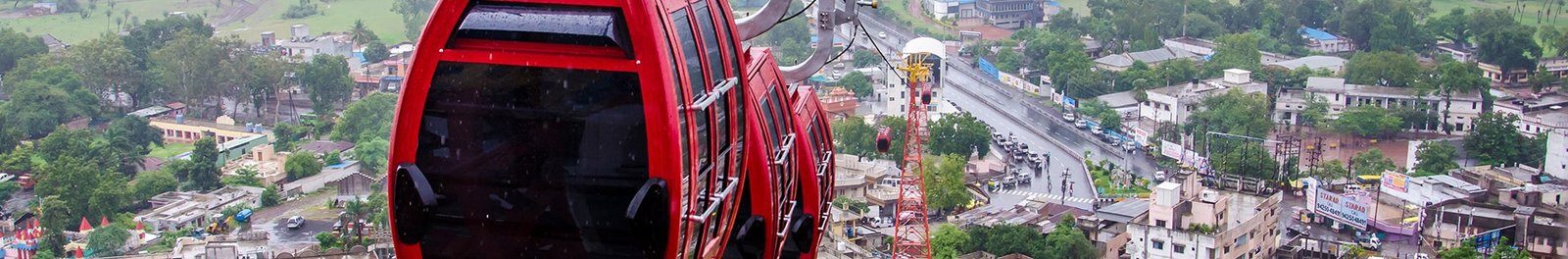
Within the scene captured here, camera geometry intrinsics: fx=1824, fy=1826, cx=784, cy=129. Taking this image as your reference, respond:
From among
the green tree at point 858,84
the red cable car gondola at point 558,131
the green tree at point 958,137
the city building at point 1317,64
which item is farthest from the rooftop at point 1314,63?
the red cable car gondola at point 558,131

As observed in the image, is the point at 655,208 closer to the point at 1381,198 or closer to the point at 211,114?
the point at 1381,198

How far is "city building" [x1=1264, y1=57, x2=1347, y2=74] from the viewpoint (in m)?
23.5

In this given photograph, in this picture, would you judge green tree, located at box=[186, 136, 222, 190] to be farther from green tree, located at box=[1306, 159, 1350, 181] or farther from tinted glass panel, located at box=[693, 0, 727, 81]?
tinted glass panel, located at box=[693, 0, 727, 81]

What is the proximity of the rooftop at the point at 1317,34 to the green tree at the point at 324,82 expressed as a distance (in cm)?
1400

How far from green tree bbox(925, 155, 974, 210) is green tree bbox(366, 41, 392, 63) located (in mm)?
11575

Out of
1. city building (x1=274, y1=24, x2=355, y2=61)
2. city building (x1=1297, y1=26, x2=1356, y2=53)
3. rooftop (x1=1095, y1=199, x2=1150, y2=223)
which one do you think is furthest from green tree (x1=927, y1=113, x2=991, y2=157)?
city building (x1=274, y1=24, x2=355, y2=61)

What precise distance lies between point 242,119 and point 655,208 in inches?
829

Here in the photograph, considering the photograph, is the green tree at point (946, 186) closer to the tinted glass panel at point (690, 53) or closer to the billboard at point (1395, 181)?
the billboard at point (1395, 181)

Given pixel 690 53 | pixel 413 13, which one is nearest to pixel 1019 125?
pixel 413 13

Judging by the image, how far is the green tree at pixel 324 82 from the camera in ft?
76.2

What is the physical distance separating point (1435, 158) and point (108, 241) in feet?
40.5

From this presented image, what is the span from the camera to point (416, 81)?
3604mm

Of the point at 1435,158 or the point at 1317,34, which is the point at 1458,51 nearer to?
the point at 1317,34

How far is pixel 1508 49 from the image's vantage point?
78.7 ft
